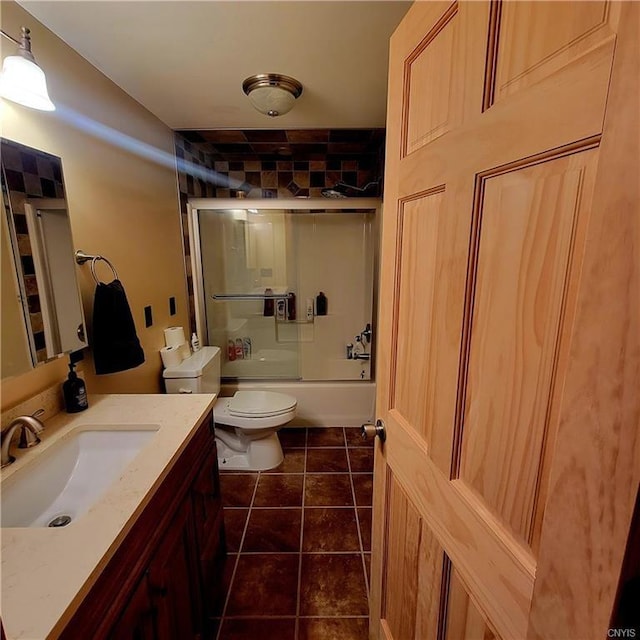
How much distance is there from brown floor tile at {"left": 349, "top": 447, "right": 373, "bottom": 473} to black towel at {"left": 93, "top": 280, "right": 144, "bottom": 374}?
1.61m

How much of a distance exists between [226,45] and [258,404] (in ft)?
6.38

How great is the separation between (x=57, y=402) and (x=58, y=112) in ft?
3.53

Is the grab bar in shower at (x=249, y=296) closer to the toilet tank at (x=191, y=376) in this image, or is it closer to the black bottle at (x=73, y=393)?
the toilet tank at (x=191, y=376)

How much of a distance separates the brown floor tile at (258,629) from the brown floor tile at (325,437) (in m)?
1.30

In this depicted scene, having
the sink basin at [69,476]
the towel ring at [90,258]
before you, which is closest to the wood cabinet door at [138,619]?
the sink basin at [69,476]

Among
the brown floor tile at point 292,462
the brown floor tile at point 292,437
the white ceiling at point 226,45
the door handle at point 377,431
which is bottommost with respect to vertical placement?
the brown floor tile at point 292,462

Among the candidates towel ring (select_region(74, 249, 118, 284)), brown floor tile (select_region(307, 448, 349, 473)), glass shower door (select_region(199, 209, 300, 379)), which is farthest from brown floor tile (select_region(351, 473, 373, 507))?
towel ring (select_region(74, 249, 118, 284))

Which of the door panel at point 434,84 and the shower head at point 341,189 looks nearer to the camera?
the door panel at point 434,84

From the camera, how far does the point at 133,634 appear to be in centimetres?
79

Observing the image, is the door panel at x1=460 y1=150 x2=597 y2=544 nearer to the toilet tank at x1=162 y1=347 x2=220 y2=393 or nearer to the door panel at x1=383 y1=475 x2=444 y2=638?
the door panel at x1=383 y1=475 x2=444 y2=638

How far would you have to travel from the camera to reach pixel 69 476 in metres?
1.12

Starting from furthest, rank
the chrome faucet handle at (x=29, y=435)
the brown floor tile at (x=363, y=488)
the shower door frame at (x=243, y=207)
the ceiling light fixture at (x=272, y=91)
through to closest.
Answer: the shower door frame at (x=243, y=207)
the brown floor tile at (x=363, y=488)
the ceiling light fixture at (x=272, y=91)
the chrome faucet handle at (x=29, y=435)

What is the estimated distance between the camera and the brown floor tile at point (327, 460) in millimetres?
2383

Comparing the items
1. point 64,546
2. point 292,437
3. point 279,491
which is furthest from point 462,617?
point 292,437
